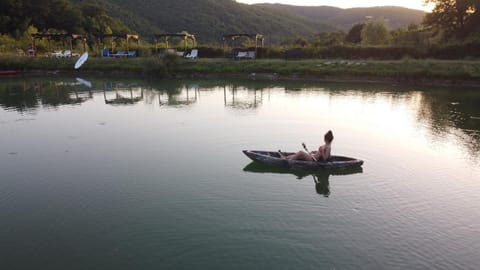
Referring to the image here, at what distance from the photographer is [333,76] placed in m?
29.5

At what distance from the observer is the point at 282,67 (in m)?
31.0

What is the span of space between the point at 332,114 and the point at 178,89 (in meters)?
11.9

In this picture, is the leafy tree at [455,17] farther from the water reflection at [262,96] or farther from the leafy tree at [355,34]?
the leafy tree at [355,34]

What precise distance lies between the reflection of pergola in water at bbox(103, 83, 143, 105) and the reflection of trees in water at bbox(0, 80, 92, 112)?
146 centimetres

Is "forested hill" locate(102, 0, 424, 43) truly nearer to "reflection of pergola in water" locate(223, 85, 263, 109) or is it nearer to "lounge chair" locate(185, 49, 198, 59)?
"lounge chair" locate(185, 49, 198, 59)

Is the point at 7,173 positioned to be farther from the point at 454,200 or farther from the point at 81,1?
the point at 81,1

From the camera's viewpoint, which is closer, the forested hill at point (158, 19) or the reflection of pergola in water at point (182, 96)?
the reflection of pergola in water at point (182, 96)

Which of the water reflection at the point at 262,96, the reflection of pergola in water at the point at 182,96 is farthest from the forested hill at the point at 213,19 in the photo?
the reflection of pergola in water at the point at 182,96

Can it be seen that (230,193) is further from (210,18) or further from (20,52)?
(210,18)

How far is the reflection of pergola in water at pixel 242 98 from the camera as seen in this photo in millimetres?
18938

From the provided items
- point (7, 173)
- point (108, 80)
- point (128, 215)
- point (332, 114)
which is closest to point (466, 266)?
point (128, 215)

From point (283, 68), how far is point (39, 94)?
17.5 metres

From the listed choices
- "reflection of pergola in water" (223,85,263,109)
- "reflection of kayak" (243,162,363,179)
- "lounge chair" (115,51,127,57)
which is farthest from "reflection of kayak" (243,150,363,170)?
"lounge chair" (115,51,127,57)

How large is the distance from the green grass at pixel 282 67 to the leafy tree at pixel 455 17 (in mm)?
11492
